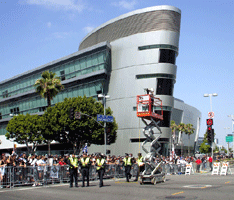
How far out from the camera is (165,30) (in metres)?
53.2

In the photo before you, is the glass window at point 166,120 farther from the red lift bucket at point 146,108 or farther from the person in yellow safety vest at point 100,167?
the person in yellow safety vest at point 100,167

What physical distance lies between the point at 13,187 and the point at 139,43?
4093cm

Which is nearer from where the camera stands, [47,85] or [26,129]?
[47,85]

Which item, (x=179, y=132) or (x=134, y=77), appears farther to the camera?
(x=179, y=132)

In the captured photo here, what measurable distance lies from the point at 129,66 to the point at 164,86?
724 cm

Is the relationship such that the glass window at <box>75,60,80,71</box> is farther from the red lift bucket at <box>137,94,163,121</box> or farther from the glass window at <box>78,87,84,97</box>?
the red lift bucket at <box>137,94,163,121</box>

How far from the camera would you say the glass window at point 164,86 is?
53.6 meters

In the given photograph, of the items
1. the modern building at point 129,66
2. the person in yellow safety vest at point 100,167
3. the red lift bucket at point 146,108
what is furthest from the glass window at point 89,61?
the person in yellow safety vest at point 100,167

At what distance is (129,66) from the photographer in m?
56.2

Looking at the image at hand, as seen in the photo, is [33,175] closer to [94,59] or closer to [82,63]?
[94,59]

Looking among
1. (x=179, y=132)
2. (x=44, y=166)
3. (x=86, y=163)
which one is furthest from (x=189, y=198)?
(x=179, y=132)

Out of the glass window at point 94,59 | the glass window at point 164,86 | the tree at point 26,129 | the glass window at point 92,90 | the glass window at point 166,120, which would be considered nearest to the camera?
the glass window at point 164,86

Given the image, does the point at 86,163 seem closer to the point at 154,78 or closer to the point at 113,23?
the point at 154,78

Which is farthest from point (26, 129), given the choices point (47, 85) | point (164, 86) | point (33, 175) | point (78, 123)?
point (33, 175)
